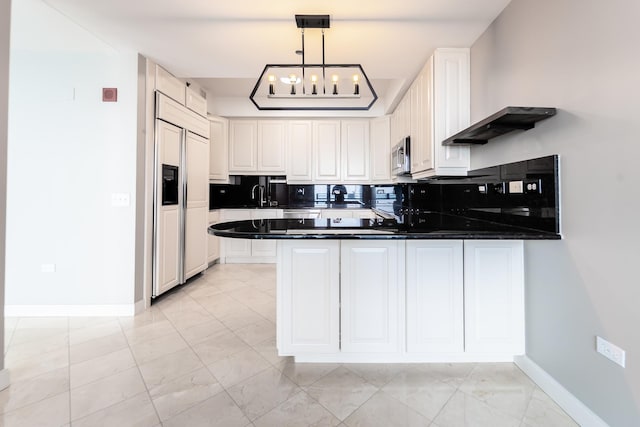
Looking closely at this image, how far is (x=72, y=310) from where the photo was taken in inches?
103

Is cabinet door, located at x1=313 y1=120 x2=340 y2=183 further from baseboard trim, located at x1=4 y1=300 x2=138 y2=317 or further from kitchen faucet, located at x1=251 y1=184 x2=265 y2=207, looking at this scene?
baseboard trim, located at x1=4 y1=300 x2=138 y2=317

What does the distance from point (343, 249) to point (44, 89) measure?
310 centimetres

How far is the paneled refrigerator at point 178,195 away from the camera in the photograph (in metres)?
2.86

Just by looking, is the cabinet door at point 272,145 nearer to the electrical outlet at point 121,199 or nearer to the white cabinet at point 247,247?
the white cabinet at point 247,247

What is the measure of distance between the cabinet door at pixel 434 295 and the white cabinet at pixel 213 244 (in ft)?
10.5

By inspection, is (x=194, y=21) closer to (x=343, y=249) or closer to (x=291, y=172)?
(x=343, y=249)

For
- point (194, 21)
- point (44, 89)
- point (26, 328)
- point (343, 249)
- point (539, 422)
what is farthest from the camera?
point (44, 89)

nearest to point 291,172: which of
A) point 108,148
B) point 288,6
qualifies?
point 108,148

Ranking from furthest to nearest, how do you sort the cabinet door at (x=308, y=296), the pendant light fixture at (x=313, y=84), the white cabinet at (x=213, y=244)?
the white cabinet at (x=213, y=244), the pendant light fixture at (x=313, y=84), the cabinet door at (x=308, y=296)

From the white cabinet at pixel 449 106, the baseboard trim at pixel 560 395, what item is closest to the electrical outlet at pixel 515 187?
the white cabinet at pixel 449 106

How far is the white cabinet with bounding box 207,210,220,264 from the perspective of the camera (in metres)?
4.18

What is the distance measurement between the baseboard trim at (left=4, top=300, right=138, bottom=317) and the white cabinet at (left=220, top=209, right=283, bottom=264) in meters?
1.96

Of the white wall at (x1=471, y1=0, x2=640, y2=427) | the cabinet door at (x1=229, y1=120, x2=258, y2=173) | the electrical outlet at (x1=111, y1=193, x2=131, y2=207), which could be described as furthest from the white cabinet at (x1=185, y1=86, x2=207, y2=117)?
the white wall at (x1=471, y1=0, x2=640, y2=427)

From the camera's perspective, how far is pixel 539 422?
137 cm
